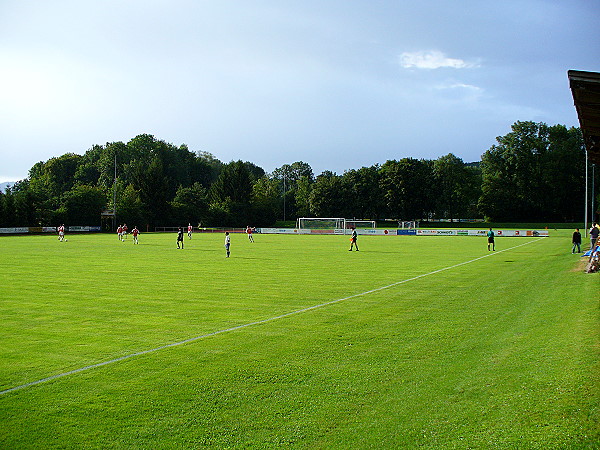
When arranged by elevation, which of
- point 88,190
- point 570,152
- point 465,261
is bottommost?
point 465,261

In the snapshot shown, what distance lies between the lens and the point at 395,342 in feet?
31.0

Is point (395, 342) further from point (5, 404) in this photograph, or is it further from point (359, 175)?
point (359, 175)

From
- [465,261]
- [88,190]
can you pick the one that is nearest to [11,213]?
[88,190]

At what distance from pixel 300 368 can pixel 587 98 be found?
6211mm

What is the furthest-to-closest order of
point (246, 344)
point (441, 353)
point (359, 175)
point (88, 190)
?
1. point (359, 175)
2. point (88, 190)
3. point (246, 344)
4. point (441, 353)

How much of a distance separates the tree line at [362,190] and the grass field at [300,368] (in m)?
76.0

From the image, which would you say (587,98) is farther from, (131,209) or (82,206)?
(131,209)

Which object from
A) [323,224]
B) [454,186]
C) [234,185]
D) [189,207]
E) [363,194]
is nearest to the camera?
[323,224]

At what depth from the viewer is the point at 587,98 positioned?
7.97m

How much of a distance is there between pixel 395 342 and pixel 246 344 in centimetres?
279

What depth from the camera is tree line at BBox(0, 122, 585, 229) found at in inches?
3730

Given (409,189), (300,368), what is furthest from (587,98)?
(409,189)

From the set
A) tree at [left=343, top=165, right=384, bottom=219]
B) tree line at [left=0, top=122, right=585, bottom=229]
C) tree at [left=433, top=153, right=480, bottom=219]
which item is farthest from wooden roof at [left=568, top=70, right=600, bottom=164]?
tree at [left=343, top=165, right=384, bottom=219]

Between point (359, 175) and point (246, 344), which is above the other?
point (359, 175)
